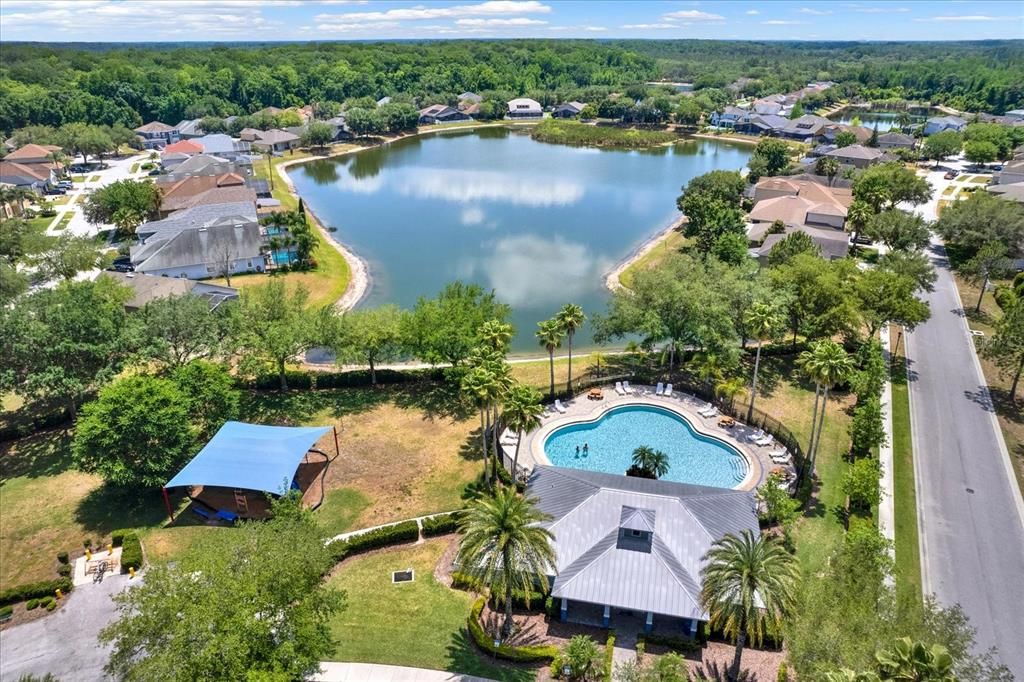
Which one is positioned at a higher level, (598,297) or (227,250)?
(227,250)

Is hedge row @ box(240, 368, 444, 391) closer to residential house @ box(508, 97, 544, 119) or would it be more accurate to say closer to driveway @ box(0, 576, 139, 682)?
driveway @ box(0, 576, 139, 682)

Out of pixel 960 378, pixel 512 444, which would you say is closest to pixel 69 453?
pixel 512 444

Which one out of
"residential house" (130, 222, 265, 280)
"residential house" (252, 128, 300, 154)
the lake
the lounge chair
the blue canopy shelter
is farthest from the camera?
"residential house" (252, 128, 300, 154)

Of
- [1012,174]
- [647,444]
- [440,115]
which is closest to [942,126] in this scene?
[1012,174]

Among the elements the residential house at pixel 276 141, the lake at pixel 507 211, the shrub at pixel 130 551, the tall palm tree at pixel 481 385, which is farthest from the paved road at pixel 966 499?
the residential house at pixel 276 141

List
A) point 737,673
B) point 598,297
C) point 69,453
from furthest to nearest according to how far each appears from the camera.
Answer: point 598,297 < point 69,453 < point 737,673

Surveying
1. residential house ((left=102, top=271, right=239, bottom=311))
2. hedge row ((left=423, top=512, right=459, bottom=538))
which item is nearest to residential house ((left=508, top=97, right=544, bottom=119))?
residential house ((left=102, top=271, right=239, bottom=311))

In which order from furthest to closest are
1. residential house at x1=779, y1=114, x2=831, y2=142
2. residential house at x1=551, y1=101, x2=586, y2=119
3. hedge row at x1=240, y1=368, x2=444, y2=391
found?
residential house at x1=551, y1=101, x2=586, y2=119 → residential house at x1=779, y1=114, x2=831, y2=142 → hedge row at x1=240, y1=368, x2=444, y2=391

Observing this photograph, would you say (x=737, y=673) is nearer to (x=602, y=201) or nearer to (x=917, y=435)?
(x=917, y=435)
